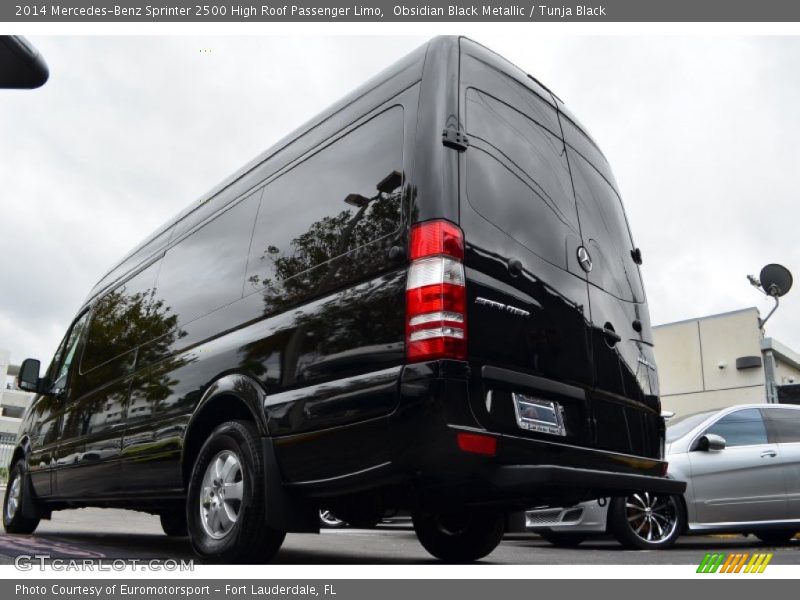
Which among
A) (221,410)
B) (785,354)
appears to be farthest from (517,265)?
(785,354)

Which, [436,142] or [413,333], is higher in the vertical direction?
[436,142]

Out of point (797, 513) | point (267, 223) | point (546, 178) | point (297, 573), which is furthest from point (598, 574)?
point (797, 513)

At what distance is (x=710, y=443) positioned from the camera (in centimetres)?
723

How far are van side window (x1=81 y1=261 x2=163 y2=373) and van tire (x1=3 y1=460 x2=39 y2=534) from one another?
1.58 m

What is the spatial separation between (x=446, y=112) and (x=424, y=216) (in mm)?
529

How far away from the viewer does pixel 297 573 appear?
3.10 meters

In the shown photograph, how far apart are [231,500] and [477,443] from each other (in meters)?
1.47

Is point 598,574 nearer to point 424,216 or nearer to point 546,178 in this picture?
point 424,216

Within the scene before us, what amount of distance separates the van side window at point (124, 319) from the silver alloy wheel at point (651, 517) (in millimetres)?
4305

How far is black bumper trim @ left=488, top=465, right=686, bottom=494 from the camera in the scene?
3012 millimetres

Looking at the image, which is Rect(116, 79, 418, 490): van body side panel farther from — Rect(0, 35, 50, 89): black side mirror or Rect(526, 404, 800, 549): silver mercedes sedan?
Rect(526, 404, 800, 549): silver mercedes sedan

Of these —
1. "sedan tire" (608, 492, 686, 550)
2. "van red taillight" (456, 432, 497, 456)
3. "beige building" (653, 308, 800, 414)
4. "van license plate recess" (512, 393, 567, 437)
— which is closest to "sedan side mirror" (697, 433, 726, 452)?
"sedan tire" (608, 492, 686, 550)

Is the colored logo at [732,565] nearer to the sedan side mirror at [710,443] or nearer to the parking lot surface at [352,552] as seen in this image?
the parking lot surface at [352,552]

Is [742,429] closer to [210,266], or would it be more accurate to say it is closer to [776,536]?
[776,536]
